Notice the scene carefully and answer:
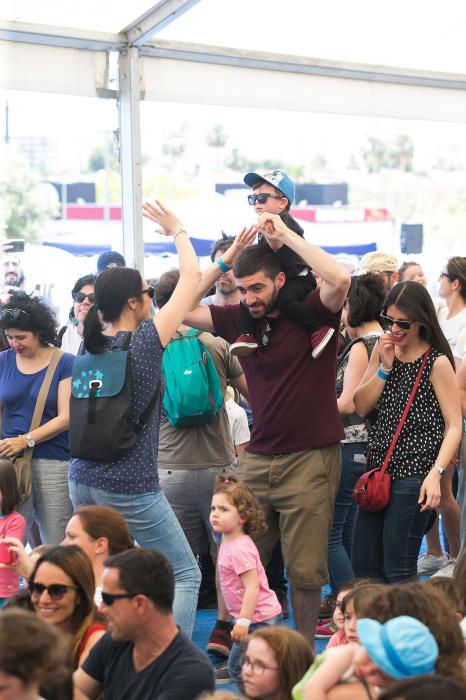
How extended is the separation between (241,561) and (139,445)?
666 millimetres

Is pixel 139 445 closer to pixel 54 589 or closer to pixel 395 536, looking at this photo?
pixel 54 589

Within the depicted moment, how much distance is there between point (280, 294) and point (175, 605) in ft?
4.16

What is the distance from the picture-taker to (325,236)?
16.4 meters

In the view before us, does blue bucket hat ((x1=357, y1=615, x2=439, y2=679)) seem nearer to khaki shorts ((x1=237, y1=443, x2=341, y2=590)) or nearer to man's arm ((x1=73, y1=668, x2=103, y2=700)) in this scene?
man's arm ((x1=73, y1=668, x2=103, y2=700))

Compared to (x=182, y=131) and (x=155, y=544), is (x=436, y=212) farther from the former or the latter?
(x=155, y=544)

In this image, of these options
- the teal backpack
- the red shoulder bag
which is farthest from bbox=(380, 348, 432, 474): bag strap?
the teal backpack

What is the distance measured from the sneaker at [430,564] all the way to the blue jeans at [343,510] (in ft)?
3.77

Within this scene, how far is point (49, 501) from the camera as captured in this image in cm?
465

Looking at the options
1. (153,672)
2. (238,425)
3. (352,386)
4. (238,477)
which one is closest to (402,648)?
(153,672)

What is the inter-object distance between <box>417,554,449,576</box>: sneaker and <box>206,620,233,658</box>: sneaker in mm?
1649

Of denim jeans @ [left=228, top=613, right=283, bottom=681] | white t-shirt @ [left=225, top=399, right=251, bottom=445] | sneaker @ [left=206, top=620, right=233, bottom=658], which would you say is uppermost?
white t-shirt @ [left=225, top=399, right=251, bottom=445]

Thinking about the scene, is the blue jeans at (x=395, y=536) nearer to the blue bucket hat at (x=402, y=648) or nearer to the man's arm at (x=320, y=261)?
the man's arm at (x=320, y=261)

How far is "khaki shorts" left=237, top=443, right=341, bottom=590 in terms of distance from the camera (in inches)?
149

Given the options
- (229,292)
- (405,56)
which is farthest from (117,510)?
(405,56)
